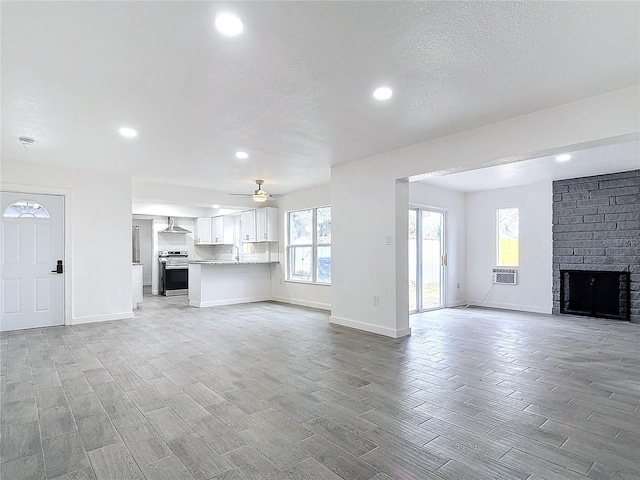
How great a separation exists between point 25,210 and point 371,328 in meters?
5.64

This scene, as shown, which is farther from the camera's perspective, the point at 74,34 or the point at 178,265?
the point at 178,265

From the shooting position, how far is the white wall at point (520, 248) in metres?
7.08

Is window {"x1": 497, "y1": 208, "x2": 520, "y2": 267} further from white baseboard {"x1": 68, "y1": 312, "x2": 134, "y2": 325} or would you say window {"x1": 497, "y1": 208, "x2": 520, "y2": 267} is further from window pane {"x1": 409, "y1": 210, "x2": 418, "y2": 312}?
white baseboard {"x1": 68, "y1": 312, "x2": 134, "y2": 325}

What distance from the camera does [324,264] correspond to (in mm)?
7523

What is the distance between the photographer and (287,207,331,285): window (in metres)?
7.50

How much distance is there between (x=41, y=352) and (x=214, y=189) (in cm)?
449

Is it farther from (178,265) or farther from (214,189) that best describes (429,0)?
(178,265)

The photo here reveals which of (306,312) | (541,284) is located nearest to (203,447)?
(306,312)

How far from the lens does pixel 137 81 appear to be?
2.82 meters

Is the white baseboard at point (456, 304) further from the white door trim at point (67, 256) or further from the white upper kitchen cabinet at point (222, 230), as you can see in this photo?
the white door trim at point (67, 256)

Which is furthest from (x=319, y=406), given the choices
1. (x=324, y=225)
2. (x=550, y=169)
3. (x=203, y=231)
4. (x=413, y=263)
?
(x=203, y=231)

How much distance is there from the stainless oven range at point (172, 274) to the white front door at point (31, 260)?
13.6 ft

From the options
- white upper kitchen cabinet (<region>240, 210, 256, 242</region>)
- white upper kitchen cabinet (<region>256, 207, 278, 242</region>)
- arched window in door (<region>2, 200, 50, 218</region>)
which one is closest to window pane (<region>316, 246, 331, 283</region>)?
white upper kitchen cabinet (<region>256, 207, 278, 242</region>)

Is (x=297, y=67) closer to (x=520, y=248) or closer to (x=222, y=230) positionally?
(x=520, y=248)
